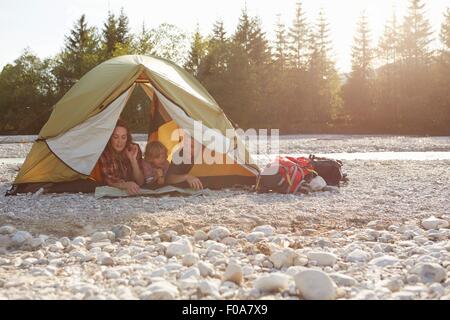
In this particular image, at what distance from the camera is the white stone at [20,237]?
15.2 feet

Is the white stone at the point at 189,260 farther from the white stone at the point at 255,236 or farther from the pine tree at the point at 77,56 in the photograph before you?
the pine tree at the point at 77,56

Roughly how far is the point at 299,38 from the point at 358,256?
43120 millimetres

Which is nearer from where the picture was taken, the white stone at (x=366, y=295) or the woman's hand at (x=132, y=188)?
the white stone at (x=366, y=295)

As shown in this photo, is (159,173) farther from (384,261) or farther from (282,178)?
(384,261)

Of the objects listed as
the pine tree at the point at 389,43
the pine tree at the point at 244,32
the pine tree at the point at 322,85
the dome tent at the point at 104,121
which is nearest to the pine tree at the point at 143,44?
the pine tree at the point at 244,32

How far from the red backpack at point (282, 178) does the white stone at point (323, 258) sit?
341 cm

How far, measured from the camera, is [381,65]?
4400 centimetres

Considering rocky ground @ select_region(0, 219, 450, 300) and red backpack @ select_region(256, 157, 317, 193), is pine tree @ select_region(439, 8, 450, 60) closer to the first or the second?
red backpack @ select_region(256, 157, 317, 193)

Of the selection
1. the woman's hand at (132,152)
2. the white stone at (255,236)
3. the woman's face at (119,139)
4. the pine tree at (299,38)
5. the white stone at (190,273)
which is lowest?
the white stone at (190,273)

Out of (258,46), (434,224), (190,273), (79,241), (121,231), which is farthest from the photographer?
(258,46)

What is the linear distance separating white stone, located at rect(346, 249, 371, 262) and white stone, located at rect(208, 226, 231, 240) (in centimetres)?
Answer: 129

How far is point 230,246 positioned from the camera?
4516mm

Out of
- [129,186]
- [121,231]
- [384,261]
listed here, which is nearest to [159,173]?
[129,186]
